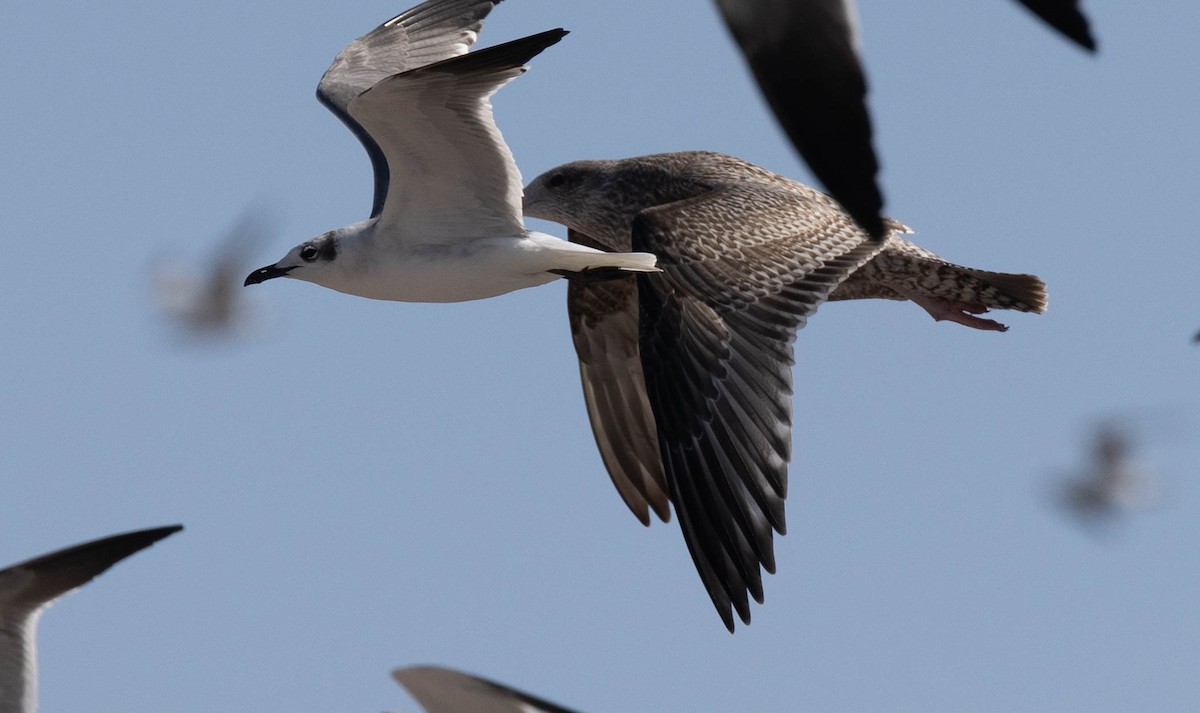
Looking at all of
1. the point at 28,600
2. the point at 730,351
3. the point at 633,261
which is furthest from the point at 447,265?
the point at 28,600

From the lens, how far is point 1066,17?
542 cm

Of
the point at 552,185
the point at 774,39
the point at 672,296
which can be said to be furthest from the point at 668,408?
the point at 774,39

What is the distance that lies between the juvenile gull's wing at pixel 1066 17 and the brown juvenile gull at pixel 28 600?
15.0ft

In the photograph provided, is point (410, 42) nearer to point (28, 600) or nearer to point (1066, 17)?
point (28, 600)

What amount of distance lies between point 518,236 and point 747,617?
260cm

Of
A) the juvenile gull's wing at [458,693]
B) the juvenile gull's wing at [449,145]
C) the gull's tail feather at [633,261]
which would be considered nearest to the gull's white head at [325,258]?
the juvenile gull's wing at [449,145]

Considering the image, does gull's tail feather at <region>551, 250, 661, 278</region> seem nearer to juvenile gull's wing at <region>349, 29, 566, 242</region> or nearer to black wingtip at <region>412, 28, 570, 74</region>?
juvenile gull's wing at <region>349, 29, 566, 242</region>

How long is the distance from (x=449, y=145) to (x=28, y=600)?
11.5 ft

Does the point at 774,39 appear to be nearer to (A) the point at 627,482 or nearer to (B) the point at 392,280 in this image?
(B) the point at 392,280

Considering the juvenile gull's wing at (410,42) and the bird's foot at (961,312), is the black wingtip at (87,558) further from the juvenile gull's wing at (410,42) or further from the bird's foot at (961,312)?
the bird's foot at (961,312)

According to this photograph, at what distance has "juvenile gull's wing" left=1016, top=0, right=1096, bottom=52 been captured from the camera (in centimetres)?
529

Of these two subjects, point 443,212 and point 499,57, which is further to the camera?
point 443,212

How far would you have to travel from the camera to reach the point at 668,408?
10375 millimetres

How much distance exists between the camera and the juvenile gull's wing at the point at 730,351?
9.80 metres
